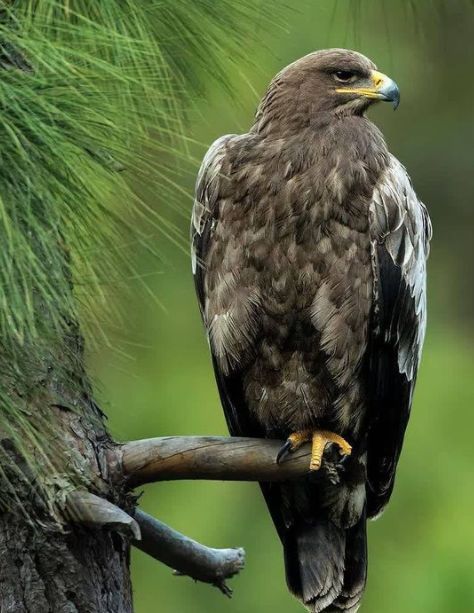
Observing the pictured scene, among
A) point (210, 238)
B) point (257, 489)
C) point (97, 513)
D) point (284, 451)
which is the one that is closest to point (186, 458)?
point (97, 513)

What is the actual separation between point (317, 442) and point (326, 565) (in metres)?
0.38

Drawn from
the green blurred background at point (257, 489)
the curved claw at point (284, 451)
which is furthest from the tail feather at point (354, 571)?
the green blurred background at point (257, 489)

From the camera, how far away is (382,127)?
24.3 ft

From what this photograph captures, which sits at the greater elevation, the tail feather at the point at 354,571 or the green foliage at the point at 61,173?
the green foliage at the point at 61,173

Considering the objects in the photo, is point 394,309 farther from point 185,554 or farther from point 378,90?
point 185,554

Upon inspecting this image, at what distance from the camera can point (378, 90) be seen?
3.56 metres

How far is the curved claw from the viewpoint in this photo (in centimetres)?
321

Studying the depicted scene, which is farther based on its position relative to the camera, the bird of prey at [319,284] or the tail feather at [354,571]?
the tail feather at [354,571]

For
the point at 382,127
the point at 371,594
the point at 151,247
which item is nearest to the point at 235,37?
the point at 151,247

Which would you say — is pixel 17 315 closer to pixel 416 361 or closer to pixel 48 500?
→ pixel 48 500

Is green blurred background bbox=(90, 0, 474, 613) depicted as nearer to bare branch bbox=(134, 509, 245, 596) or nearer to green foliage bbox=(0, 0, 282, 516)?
bare branch bbox=(134, 509, 245, 596)

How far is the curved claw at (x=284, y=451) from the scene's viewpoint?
3205 millimetres

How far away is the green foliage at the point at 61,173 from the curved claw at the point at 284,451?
0.62 m

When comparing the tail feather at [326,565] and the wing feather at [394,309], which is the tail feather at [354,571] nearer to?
the tail feather at [326,565]
